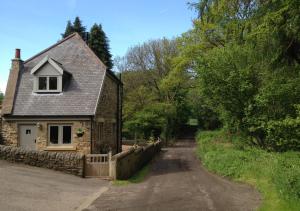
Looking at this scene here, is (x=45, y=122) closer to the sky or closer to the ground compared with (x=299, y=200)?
closer to the sky

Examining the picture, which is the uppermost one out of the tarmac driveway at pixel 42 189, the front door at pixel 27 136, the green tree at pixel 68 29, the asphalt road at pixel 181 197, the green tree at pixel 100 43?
the green tree at pixel 68 29

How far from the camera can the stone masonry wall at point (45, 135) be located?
25.2 meters

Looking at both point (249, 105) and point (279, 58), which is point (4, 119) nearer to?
point (249, 105)

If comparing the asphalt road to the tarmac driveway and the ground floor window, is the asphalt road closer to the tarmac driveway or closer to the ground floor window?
the tarmac driveway

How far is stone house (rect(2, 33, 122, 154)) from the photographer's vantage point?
83.1 feet

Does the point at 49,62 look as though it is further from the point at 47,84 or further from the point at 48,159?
the point at 48,159

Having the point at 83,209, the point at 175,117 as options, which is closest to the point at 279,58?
the point at 83,209

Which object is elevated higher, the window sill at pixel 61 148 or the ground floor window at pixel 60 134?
the ground floor window at pixel 60 134

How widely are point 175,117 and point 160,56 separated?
32.0ft

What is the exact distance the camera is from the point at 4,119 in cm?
2595

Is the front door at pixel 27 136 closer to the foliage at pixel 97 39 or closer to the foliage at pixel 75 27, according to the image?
the foliage at pixel 97 39

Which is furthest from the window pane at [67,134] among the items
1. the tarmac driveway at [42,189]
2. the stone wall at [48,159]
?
Result: the tarmac driveway at [42,189]

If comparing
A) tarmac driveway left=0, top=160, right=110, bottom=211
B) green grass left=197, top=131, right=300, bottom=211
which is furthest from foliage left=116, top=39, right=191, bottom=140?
tarmac driveway left=0, top=160, right=110, bottom=211

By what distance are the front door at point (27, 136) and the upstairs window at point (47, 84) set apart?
8.40 feet
